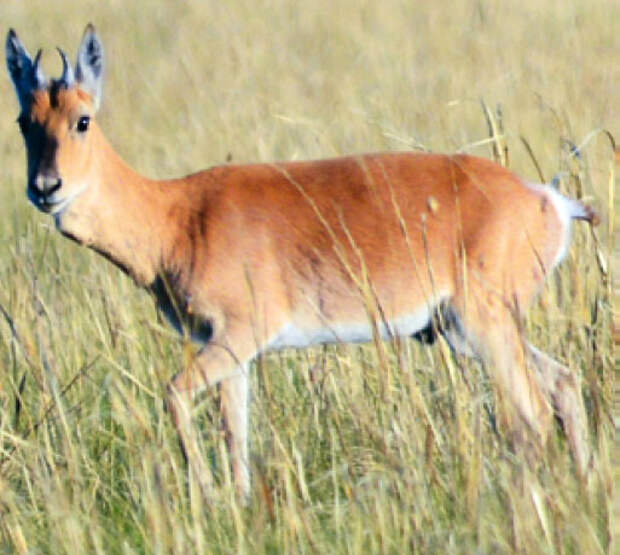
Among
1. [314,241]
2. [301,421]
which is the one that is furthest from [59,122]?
[301,421]

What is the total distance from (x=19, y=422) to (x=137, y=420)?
802mm

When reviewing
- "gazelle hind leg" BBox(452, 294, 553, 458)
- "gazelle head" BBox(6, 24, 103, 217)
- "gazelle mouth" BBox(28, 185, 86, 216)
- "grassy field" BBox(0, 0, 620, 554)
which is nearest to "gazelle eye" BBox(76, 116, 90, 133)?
"gazelle head" BBox(6, 24, 103, 217)

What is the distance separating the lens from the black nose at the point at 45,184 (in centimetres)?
536

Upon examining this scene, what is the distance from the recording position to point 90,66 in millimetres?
5902

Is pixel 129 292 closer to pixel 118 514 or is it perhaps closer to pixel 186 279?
pixel 186 279

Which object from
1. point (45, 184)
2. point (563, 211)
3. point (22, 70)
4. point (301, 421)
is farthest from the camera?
point (22, 70)

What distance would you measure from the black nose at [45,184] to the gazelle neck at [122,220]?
0.22 metres

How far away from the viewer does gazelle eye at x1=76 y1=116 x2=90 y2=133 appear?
567 centimetres

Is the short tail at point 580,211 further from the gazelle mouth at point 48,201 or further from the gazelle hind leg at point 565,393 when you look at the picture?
the gazelle mouth at point 48,201

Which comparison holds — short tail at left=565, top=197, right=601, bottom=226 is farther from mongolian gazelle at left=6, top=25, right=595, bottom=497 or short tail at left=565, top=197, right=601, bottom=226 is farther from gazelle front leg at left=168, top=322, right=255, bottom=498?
gazelle front leg at left=168, top=322, right=255, bottom=498

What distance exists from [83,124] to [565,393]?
1.84 meters

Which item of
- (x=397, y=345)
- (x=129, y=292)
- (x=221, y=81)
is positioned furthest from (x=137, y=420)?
(x=221, y=81)

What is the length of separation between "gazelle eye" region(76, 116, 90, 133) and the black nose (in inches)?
12.1

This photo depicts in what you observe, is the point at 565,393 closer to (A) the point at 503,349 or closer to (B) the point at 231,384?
(A) the point at 503,349
